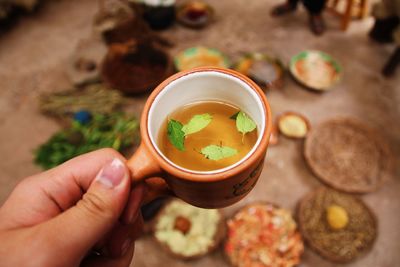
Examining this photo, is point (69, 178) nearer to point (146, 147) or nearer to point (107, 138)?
point (146, 147)

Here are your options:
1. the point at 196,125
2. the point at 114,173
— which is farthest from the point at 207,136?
the point at 114,173

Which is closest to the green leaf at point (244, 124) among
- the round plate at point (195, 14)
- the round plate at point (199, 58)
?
the round plate at point (199, 58)

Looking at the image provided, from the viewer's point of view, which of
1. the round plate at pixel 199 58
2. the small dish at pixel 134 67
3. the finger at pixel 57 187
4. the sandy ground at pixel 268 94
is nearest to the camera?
the finger at pixel 57 187

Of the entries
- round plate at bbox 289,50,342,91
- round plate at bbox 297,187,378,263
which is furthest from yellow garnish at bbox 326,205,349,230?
round plate at bbox 289,50,342,91

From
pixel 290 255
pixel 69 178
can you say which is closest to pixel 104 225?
pixel 69 178

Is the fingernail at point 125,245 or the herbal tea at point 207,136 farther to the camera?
the fingernail at point 125,245

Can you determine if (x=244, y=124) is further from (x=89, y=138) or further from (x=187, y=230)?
(x=89, y=138)

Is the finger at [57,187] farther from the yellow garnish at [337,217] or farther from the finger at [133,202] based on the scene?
the yellow garnish at [337,217]
